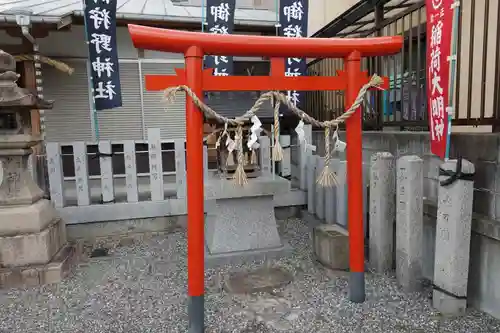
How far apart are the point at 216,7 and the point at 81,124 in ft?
Answer: 13.6

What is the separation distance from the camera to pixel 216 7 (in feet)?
21.4

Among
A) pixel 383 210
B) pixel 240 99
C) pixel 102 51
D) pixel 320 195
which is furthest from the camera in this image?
pixel 240 99

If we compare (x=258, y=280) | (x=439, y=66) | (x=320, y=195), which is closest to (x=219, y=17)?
(x=320, y=195)

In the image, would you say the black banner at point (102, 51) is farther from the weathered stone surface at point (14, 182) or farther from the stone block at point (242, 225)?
the stone block at point (242, 225)

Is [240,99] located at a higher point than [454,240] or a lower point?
higher

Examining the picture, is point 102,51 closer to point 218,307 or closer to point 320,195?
point 320,195

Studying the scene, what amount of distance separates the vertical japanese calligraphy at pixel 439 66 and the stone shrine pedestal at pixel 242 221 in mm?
1844

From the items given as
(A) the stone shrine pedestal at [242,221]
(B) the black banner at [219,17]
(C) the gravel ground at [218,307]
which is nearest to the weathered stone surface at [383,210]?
(C) the gravel ground at [218,307]

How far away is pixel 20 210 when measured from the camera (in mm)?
3693

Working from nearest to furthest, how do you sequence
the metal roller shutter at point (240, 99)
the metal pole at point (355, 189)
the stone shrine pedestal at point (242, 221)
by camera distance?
the metal pole at point (355, 189)
the stone shrine pedestal at point (242, 221)
the metal roller shutter at point (240, 99)

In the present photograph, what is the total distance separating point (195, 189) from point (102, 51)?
4482 millimetres

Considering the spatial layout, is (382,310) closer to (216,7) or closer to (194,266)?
(194,266)

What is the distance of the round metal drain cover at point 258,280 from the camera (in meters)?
3.44

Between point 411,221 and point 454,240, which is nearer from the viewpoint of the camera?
point 454,240
